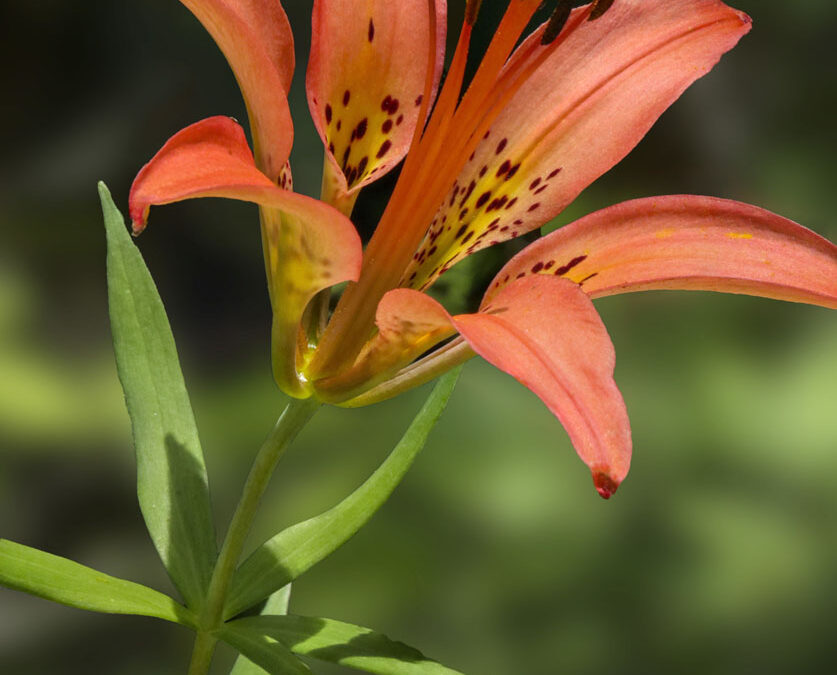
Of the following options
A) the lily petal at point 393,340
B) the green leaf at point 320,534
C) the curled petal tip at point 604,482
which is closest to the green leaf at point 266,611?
the green leaf at point 320,534

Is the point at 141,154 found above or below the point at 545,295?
above

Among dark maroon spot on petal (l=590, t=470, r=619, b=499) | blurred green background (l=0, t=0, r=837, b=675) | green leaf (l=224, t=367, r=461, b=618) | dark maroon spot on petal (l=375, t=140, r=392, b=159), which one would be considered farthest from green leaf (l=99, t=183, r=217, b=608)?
blurred green background (l=0, t=0, r=837, b=675)

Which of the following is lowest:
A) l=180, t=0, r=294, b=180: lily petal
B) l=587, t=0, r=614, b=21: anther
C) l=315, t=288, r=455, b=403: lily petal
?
l=315, t=288, r=455, b=403: lily petal

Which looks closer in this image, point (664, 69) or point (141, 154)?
point (664, 69)

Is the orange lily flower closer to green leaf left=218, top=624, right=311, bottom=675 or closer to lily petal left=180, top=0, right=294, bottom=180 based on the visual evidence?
lily petal left=180, top=0, right=294, bottom=180

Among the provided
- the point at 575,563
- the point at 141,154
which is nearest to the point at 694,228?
the point at 575,563

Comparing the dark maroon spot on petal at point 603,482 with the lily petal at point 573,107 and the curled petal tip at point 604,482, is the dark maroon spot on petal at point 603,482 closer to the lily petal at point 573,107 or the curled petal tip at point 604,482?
the curled petal tip at point 604,482

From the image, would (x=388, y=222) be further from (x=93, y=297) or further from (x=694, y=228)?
(x=93, y=297)
